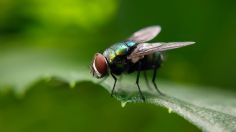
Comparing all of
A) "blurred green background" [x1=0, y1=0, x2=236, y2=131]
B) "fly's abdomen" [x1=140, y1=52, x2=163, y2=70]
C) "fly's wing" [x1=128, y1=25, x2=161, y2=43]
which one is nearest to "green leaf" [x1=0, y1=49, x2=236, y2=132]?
"blurred green background" [x1=0, y1=0, x2=236, y2=131]

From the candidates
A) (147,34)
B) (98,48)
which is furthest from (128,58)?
(98,48)

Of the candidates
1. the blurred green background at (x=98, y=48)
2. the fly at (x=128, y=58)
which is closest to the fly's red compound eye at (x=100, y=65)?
the fly at (x=128, y=58)

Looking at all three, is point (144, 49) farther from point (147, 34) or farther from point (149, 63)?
point (147, 34)

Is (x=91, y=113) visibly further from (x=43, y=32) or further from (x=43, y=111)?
(x=43, y=32)

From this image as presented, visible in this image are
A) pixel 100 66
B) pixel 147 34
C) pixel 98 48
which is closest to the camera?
pixel 100 66

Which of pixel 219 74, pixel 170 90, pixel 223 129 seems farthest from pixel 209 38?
pixel 223 129

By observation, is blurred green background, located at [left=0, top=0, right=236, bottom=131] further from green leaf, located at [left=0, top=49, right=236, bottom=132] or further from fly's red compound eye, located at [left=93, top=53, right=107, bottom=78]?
fly's red compound eye, located at [left=93, top=53, right=107, bottom=78]
